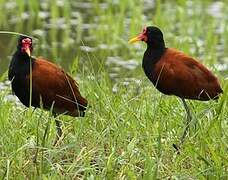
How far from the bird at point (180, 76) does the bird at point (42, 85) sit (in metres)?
0.46

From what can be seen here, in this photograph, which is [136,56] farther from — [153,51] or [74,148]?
[74,148]

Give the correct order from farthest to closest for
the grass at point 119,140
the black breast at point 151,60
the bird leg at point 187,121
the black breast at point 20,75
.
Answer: the black breast at point 151,60, the black breast at point 20,75, the bird leg at point 187,121, the grass at point 119,140

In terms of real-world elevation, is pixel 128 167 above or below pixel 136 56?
above

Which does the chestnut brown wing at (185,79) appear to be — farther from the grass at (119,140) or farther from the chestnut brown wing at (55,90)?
the chestnut brown wing at (55,90)

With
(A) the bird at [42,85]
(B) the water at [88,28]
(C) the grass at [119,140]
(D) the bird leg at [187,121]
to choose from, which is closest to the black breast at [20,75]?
(A) the bird at [42,85]

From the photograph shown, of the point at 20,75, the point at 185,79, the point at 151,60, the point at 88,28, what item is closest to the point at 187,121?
the point at 185,79

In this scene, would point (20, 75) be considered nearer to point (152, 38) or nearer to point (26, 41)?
point (26, 41)

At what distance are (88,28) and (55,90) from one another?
5.02 meters

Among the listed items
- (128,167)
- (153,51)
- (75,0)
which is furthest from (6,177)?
(75,0)

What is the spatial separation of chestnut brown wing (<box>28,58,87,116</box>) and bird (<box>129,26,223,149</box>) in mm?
441

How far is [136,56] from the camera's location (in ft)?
29.3

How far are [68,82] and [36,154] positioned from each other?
0.85 meters

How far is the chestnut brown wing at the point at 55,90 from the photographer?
509cm

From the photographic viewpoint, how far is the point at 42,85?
509 cm
